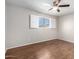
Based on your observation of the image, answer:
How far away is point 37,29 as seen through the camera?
4898mm

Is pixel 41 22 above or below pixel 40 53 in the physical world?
above

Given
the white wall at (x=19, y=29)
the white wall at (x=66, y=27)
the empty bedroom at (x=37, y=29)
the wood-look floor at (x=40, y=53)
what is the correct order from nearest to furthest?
the wood-look floor at (x=40, y=53) → the empty bedroom at (x=37, y=29) → the white wall at (x=19, y=29) → the white wall at (x=66, y=27)

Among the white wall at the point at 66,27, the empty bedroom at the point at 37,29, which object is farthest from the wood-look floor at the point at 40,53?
the white wall at the point at 66,27

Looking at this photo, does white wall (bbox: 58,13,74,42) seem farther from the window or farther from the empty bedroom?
the window

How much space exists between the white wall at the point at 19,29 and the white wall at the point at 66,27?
7.31 feet

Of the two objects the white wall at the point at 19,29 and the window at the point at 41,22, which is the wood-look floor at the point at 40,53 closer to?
the white wall at the point at 19,29

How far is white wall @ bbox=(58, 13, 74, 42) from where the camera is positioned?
5189mm

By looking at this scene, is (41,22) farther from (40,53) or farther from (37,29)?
(40,53)

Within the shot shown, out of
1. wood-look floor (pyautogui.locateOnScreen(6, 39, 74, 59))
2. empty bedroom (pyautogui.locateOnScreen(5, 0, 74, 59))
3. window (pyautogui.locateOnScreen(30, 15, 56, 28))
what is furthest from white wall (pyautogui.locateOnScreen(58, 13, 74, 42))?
wood-look floor (pyautogui.locateOnScreen(6, 39, 74, 59))

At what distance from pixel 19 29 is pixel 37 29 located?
1.40 metres

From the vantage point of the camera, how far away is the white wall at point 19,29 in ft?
11.4

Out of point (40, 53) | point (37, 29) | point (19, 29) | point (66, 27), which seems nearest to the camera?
point (40, 53)

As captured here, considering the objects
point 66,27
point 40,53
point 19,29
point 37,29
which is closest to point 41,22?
point 37,29
